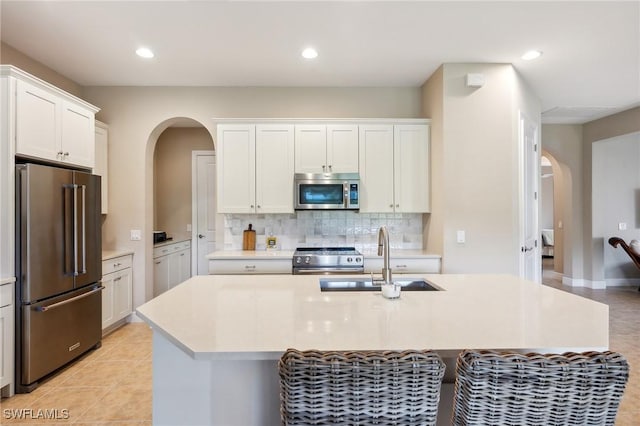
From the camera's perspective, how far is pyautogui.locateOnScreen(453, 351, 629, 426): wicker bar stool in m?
0.93

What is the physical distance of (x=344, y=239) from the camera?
4207mm

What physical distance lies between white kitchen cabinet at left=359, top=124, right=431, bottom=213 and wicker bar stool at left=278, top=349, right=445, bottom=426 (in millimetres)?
3031

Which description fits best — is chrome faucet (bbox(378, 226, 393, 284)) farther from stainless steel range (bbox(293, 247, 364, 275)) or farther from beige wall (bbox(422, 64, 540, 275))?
beige wall (bbox(422, 64, 540, 275))

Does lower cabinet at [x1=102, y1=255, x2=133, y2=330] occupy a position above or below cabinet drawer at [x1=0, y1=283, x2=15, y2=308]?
below

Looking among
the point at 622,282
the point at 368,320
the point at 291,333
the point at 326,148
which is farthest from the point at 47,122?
the point at 622,282

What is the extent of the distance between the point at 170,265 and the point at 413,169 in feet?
11.8

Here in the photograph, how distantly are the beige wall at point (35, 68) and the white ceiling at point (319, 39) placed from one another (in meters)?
0.07

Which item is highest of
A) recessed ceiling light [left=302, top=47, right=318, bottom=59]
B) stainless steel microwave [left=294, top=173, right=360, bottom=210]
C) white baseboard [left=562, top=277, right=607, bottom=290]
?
recessed ceiling light [left=302, top=47, right=318, bottom=59]

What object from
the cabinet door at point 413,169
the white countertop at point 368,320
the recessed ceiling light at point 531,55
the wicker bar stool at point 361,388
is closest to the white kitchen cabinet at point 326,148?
the cabinet door at point 413,169

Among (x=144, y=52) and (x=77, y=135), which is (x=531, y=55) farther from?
(x=77, y=135)

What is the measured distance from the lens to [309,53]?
3.27m

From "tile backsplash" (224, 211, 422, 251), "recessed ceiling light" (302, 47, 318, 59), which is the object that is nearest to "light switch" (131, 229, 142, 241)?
"tile backsplash" (224, 211, 422, 251)

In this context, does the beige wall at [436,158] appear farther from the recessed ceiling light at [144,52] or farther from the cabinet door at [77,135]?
the cabinet door at [77,135]

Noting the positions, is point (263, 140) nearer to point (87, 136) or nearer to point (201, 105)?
point (201, 105)
